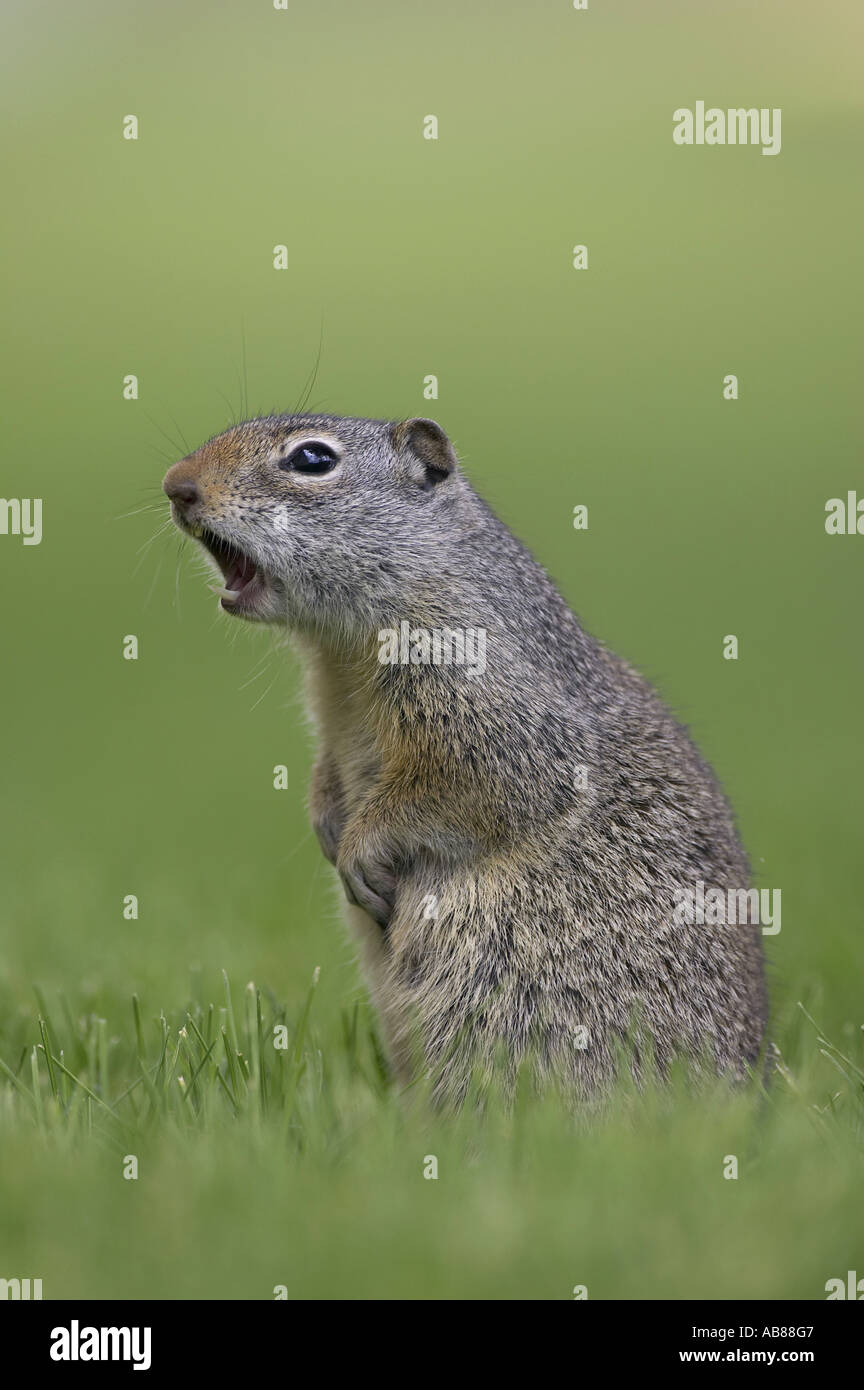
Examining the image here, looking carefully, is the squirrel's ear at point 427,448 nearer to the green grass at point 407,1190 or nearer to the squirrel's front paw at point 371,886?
the squirrel's front paw at point 371,886

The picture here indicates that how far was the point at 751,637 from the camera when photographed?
20.7 m

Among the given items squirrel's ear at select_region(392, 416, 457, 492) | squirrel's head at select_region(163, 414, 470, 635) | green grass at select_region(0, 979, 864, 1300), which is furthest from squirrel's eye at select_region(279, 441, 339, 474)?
green grass at select_region(0, 979, 864, 1300)

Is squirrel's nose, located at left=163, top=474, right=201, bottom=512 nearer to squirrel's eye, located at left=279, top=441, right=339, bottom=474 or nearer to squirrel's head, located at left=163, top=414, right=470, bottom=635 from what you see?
squirrel's head, located at left=163, top=414, right=470, bottom=635

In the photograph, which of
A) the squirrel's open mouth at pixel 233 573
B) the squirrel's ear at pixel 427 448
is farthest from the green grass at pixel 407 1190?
the squirrel's ear at pixel 427 448

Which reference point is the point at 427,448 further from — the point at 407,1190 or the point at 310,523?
the point at 407,1190

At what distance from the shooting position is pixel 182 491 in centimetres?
665

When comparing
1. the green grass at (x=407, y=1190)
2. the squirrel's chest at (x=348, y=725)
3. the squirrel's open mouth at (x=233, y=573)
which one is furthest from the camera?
the squirrel's chest at (x=348, y=725)

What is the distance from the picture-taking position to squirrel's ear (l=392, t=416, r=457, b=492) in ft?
23.9

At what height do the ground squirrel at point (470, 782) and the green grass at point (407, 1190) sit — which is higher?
the ground squirrel at point (470, 782)

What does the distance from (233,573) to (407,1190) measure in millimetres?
3061

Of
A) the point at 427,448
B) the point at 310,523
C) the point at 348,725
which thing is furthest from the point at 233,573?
the point at 427,448

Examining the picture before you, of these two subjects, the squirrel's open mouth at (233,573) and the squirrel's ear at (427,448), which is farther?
the squirrel's ear at (427,448)

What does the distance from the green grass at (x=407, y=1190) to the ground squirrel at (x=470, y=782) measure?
48 cm

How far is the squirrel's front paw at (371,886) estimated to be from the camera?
6723 millimetres
